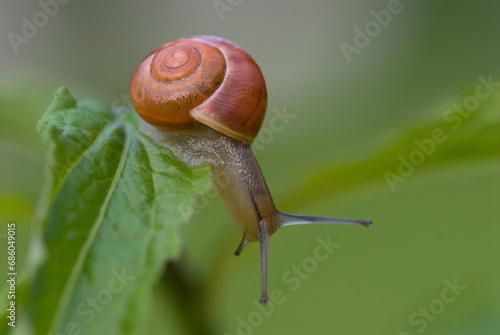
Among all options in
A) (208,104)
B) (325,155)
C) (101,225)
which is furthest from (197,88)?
(101,225)

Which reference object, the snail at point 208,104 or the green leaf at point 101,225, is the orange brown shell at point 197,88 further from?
Result: the green leaf at point 101,225

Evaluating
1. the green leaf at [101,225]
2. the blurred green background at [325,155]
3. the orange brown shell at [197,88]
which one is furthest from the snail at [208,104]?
the green leaf at [101,225]

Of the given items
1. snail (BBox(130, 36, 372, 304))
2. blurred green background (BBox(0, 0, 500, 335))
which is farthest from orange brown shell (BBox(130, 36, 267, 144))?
blurred green background (BBox(0, 0, 500, 335))

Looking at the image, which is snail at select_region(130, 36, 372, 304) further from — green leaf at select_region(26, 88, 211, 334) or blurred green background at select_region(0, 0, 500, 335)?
green leaf at select_region(26, 88, 211, 334)

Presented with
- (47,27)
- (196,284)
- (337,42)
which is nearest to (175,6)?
(47,27)

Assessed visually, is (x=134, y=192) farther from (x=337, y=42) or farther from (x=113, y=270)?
(x=337, y=42)
